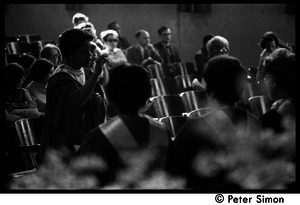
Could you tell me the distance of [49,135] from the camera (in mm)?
3471

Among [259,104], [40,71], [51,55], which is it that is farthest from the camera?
[51,55]

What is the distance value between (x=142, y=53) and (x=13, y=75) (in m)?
4.50

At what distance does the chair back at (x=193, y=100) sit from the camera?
5367mm

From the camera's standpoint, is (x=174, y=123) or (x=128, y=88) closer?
(x=128, y=88)

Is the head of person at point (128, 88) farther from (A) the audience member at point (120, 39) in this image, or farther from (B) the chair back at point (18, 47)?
(A) the audience member at point (120, 39)

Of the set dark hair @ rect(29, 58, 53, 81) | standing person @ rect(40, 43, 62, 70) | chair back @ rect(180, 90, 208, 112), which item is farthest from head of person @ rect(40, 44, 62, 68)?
chair back @ rect(180, 90, 208, 112)

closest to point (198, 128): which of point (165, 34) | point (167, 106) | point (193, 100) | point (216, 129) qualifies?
point (216, 129)

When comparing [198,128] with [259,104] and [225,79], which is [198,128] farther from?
[259,104]

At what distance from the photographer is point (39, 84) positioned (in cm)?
486

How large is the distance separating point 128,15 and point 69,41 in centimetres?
703

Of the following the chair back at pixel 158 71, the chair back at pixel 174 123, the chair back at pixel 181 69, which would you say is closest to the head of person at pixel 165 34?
the chair back at pixel 181 69

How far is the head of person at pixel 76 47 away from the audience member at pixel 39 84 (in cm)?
136

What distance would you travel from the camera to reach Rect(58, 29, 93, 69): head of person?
3.48m

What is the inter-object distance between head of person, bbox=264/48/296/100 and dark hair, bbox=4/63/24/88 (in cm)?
212
